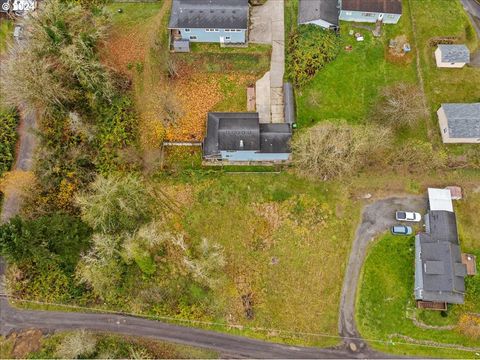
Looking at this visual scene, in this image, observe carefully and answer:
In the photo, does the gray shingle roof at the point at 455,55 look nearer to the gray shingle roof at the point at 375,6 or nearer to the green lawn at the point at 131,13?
the gray shingle roof at the point at 375,6

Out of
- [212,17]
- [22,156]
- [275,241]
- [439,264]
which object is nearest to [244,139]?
[275,241]

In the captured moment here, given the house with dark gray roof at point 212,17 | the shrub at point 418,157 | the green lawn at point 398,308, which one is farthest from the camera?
the house with dark gray roof at point 212,17

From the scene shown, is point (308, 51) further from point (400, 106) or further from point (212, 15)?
point (400, 106)

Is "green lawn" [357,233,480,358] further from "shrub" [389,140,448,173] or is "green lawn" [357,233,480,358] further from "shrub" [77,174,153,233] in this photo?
"shrub" [77,174,153,233]

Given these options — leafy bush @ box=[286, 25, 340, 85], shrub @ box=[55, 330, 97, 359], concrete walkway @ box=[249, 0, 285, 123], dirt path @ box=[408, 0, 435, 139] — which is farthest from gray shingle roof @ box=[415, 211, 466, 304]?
shrub @ box=[55, 330, 97, 359]

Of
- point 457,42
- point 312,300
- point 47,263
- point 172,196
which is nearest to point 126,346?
point 47,263

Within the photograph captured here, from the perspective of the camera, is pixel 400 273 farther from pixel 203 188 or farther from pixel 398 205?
pixel 203 188

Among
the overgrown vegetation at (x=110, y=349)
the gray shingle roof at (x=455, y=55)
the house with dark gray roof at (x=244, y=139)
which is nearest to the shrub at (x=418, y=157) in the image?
the gray shingle roof at (x=455, y=55)

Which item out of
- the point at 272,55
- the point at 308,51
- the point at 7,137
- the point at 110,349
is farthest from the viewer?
the point at 272,55
